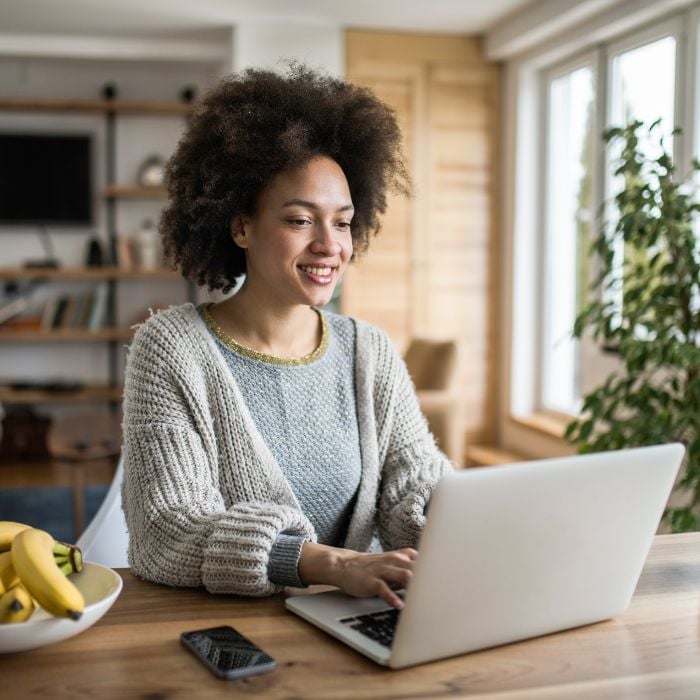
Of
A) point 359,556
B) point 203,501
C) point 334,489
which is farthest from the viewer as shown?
point 334,489

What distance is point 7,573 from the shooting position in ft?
3.60

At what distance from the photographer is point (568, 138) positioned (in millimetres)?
5520

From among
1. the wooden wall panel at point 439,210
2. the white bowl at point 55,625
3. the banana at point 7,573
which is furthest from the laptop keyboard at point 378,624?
the wooden wall panel at point 439,210

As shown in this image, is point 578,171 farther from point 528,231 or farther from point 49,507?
point 49,507

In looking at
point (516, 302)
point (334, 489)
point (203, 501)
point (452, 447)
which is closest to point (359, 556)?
point (203, 501)

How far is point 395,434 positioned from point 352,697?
79 centimetres

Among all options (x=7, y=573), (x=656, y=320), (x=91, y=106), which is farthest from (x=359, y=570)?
(x=91, y=106)

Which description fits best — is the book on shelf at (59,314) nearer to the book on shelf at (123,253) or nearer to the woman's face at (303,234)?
the book on shelf at (123,253)

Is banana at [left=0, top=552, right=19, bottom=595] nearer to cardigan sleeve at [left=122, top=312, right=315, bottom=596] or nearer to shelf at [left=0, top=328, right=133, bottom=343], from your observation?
cardigan sleeve at [left=122, top=312, right=315, bottom=596]

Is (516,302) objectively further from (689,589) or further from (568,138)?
(689,589)

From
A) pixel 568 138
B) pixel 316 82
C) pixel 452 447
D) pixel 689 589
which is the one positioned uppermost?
pixel 568 138

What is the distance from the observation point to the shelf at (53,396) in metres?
5.97

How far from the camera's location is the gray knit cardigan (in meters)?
1.29

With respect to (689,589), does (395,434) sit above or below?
above
